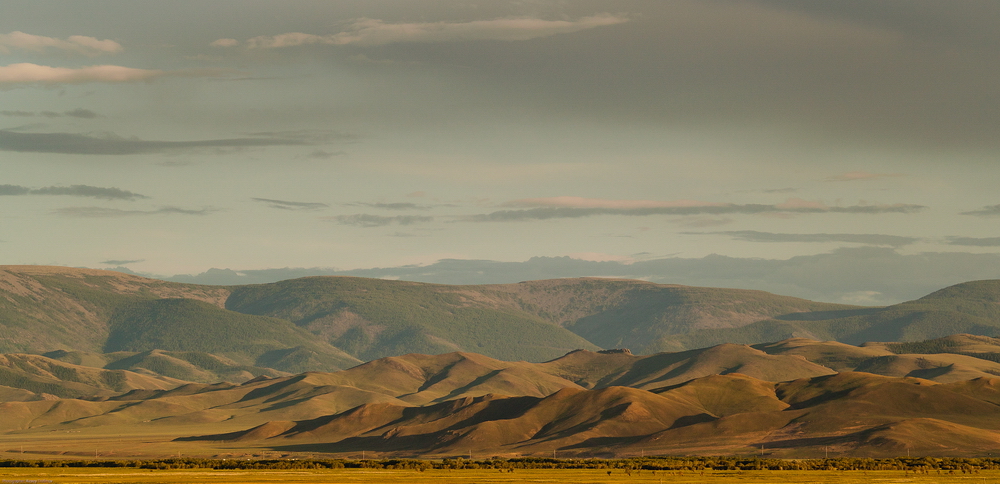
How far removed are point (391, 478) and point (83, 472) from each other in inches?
1776

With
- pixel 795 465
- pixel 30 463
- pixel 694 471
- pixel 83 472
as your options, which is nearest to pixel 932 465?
pixel 795 465

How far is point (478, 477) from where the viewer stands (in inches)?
5591

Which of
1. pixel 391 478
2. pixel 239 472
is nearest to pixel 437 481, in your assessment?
pixel 391 478

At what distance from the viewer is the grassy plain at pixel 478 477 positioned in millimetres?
133875

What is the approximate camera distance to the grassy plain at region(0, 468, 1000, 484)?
133875 mm

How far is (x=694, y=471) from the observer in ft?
513

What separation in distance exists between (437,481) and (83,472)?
54342 millimetres

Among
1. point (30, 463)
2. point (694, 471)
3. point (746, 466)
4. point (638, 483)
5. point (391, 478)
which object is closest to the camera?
point (638, 483)

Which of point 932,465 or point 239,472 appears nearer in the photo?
point 239,472

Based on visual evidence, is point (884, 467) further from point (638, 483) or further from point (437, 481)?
point (437, 481)

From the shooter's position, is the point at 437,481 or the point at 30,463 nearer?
the point at 437,481

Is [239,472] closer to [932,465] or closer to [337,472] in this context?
[337,472]

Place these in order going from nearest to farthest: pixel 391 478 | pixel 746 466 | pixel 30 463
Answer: pixel 391 478, pixel 746 466, pixel 30 463

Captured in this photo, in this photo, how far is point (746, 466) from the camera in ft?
556
